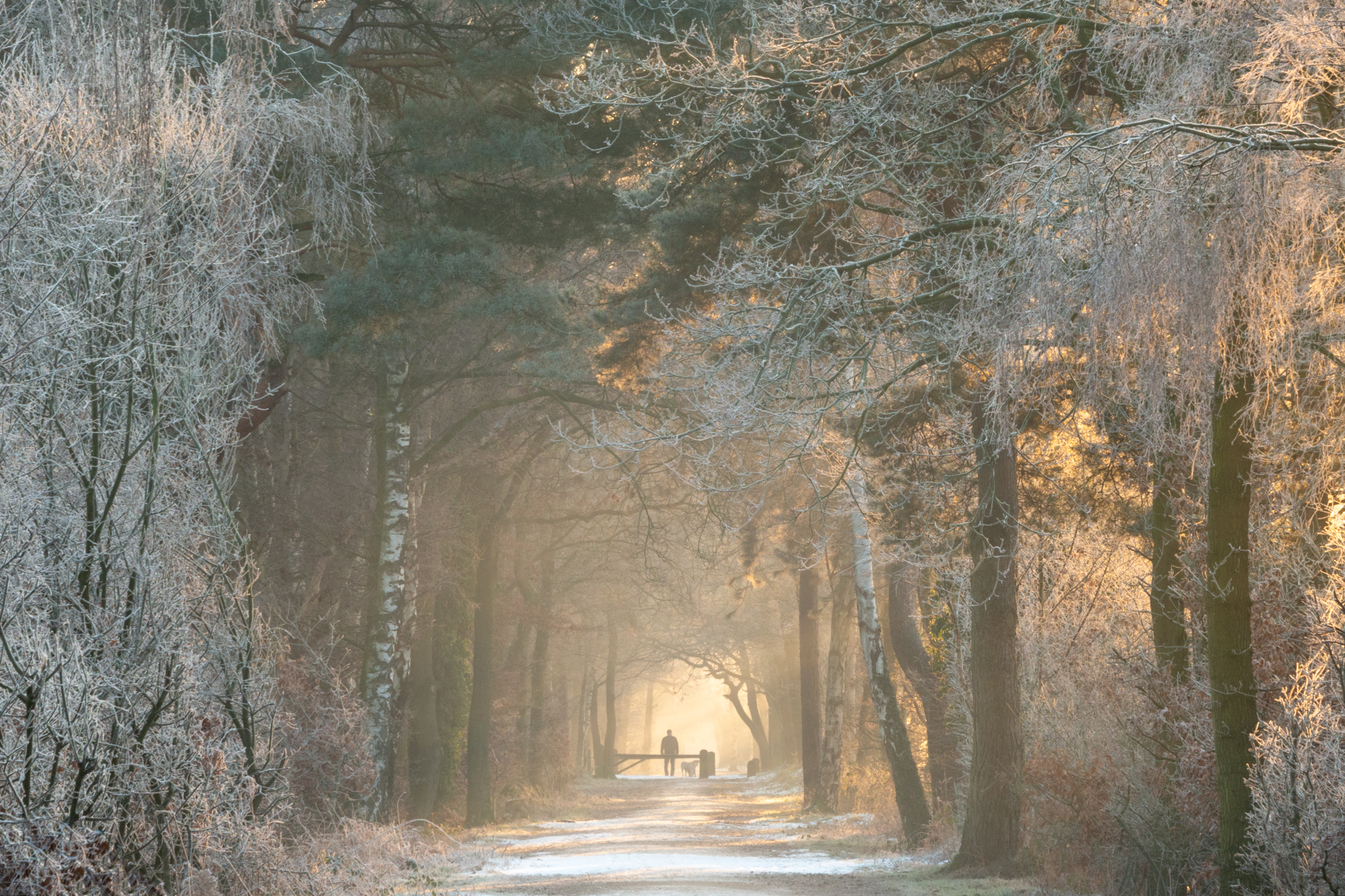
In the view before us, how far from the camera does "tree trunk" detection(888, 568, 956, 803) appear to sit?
17328mm

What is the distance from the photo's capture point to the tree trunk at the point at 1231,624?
28.1 ft

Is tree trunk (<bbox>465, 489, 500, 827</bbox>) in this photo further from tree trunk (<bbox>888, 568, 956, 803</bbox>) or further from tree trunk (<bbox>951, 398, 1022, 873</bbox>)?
tree trunk (<bbox>951, 398, 1022, 873</bbox>)

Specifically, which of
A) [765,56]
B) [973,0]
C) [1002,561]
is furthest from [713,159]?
[1002,561]

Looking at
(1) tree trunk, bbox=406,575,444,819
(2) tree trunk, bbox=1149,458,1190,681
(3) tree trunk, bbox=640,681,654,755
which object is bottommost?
(3) tree trunk, bbox=640,681,654,755

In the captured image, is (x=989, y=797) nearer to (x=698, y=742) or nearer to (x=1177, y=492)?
(x=1177, y=492)

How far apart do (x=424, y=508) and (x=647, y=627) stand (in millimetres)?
22883

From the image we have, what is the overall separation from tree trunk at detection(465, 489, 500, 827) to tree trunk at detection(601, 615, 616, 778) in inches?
688

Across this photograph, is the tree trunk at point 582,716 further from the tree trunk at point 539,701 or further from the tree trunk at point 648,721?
the tree trunk at point 648,721

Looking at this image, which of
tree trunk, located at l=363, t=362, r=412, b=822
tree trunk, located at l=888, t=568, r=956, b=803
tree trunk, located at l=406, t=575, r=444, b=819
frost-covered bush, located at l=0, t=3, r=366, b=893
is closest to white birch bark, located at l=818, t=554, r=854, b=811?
tree trunk, located at l=888, t=568, r=956, b=803

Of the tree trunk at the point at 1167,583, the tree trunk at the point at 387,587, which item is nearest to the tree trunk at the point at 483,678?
the tree trunk at the point at 387,587

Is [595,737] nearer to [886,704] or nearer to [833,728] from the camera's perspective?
[833,728]

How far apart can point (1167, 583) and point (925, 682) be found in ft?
22.1

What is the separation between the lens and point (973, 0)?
10.8 metres

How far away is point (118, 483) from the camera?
7.91 meters
